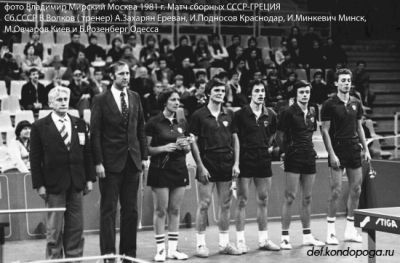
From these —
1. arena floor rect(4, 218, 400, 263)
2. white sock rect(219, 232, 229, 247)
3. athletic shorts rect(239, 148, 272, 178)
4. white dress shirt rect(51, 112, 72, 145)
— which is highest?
white dress shirt rect(51, 112, 72, 145)

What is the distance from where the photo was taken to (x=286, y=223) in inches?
391

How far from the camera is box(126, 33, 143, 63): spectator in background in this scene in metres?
17.2

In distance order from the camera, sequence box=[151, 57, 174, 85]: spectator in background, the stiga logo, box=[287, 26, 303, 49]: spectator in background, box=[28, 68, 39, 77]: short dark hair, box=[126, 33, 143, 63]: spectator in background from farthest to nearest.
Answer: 1. box=[287, 26, 303, 49]: spectator in background
2. box=[126, 33, 143, 63]: spectator in background
3. box=[151, 57, 174, 85]: spectator in background
4. box=[28, 68, 39, 77]: short dark hair
5. the stiga logo

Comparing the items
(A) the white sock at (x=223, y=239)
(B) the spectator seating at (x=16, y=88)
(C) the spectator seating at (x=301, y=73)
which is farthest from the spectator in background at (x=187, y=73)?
(A) the white sock at (x=223, y=239)

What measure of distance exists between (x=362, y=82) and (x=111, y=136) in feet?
35.3

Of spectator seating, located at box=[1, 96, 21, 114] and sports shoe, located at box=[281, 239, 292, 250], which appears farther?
spectator seating, located at box=[1, 96, 21, 114]

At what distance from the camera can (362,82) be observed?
59.7ft

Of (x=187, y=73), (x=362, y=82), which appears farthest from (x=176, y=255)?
(x=362, y=82)

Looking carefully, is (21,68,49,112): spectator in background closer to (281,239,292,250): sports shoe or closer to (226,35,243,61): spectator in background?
(226,35,243,61): spectator in background

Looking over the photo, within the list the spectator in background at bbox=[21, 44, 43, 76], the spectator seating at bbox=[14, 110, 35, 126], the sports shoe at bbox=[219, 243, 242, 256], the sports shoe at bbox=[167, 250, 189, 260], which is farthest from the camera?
the spectator in background at bbox=[21, 44, 43, 76]

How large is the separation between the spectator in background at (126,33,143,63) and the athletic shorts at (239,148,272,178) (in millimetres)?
7936

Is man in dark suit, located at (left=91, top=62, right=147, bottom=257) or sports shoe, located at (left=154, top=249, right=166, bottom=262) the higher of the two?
man in dark suit, located at (left=91, top=62, right=147, bottom=257)

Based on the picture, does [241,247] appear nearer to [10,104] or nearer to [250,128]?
[250,128]

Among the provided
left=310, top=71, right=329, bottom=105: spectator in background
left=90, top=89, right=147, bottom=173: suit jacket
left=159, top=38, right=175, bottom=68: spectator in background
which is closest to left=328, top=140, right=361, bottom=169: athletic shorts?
left=90, top=89, right=147, bottom=173: suit jacket
